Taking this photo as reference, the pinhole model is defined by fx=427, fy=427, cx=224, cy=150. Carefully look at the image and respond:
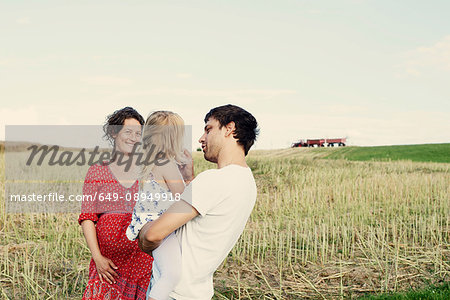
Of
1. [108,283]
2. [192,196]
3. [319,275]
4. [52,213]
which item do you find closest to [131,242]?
[108,283]

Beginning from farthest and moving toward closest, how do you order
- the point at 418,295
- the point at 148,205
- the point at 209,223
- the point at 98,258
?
the point at 418,295 < the point at 98,258 < the point at 148,205 < the point at 209,223

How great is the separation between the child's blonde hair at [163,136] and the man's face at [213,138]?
0.59m

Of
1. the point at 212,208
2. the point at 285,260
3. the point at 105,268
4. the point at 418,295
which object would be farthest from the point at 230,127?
the point at 285,260

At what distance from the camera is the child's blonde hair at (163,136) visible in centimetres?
274

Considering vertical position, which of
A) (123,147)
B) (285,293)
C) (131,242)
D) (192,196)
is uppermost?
(123,147)

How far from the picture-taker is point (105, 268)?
9.68ft

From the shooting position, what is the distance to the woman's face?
3174mm

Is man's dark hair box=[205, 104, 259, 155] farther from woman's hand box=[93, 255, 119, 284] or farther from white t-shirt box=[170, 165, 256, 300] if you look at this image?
woman's hand box=[93, 255, 119, 284]

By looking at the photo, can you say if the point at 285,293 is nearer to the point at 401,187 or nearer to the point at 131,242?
the point at 131,242

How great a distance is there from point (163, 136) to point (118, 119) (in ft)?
2.08

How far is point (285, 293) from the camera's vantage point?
4848mm

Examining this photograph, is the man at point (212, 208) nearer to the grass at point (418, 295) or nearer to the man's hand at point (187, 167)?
the man's hand at point (187, 167)

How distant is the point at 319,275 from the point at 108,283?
3241 mm

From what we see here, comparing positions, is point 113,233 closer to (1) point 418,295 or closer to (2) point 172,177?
(2) point 172,177
